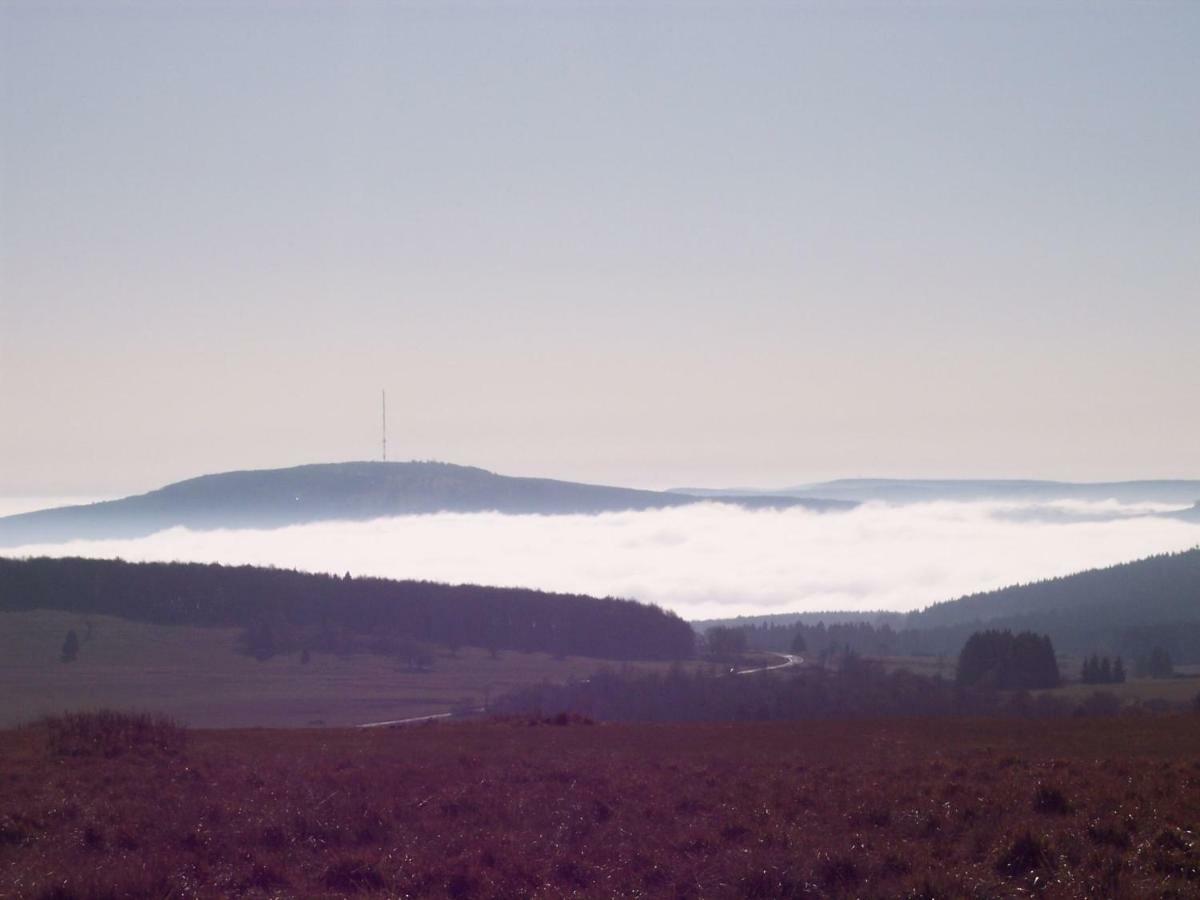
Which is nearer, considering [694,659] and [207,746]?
[207,746]

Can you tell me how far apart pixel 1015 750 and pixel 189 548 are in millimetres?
108997

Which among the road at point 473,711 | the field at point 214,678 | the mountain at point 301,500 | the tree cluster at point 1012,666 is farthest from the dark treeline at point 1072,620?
the mountain at point 301,500

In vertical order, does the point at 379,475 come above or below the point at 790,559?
above

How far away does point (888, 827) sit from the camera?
42.3 ft

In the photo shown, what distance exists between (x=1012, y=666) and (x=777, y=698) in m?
14.5

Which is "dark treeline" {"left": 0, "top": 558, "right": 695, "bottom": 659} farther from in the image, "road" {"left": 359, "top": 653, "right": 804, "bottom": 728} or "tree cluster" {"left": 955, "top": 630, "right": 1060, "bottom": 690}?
"tree cluster" {"left": 955, "top": 630, "right": 1060, "bottom": 690}

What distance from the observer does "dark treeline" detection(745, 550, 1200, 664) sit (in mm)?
95000

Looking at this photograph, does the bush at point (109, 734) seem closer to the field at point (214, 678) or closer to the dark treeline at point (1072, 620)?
the field at point (214, 678)

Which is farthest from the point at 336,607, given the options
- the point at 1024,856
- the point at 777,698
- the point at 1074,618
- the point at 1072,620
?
the point at 1024,856

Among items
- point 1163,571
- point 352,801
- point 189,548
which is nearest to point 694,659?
point 189,548

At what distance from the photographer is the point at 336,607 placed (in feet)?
281

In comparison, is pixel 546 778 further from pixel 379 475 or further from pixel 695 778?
pixel 379 475

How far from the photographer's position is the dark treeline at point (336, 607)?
234 ft

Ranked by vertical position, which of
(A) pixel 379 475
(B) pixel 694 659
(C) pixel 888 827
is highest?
(A) pixel 379 475
